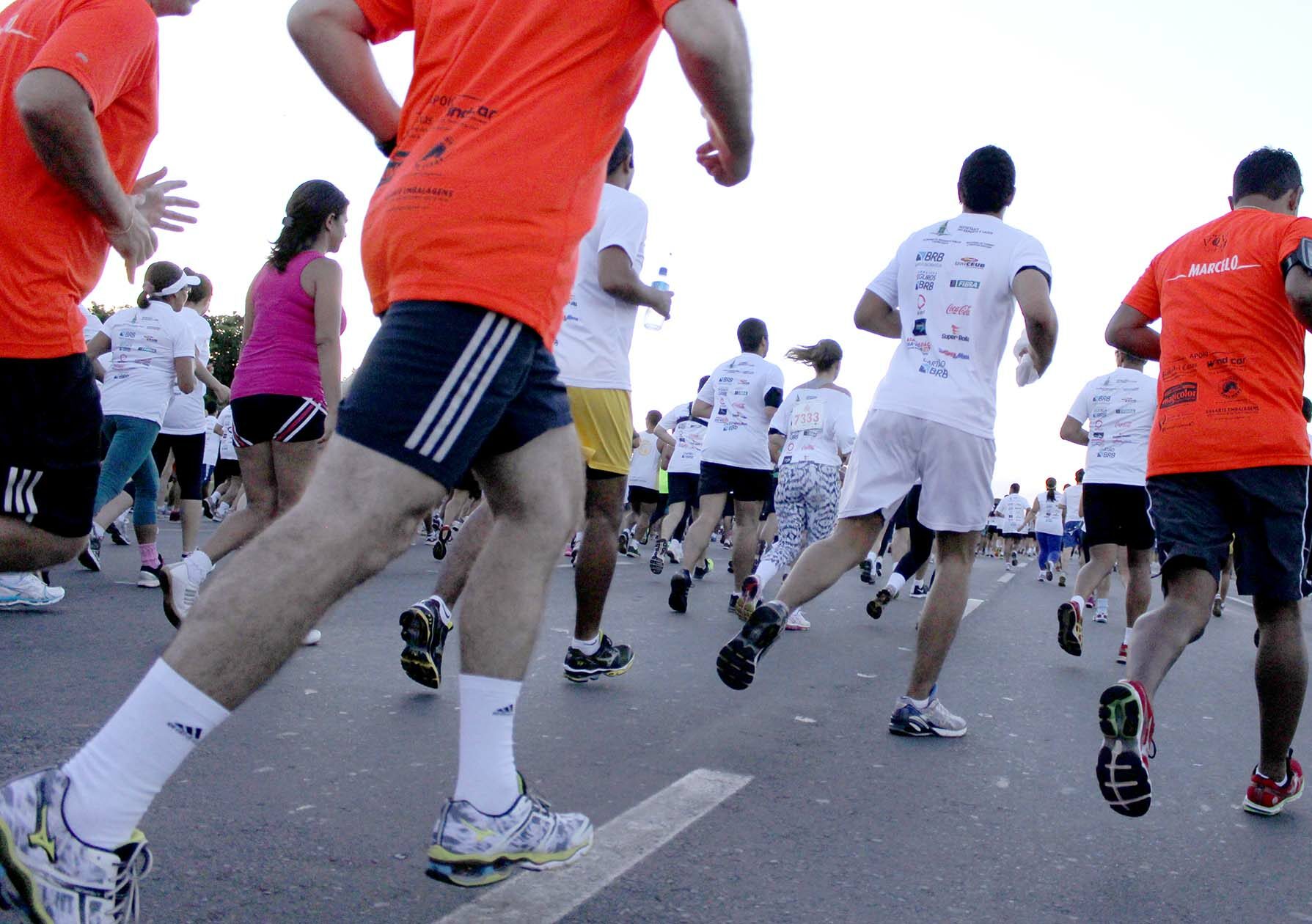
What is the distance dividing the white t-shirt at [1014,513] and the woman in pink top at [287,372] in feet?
98.4

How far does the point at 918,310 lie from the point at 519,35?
269 cm

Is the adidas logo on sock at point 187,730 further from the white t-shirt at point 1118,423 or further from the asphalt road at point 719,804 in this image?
the white t-shirt at point 1118,423

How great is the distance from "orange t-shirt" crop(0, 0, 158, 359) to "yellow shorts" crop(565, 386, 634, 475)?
2.06 m

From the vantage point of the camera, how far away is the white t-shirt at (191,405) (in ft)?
23.9

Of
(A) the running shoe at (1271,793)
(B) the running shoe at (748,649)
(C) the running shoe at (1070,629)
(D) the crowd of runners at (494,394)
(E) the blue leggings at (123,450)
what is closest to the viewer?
(D) the crowd of runners at (494,394)

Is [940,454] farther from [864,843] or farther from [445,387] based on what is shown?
[445,387]

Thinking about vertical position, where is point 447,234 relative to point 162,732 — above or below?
above

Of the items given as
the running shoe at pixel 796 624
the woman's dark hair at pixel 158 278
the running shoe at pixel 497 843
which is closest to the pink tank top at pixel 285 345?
the woman's dark hair at pixel 158 278

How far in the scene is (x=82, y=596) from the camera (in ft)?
21.0

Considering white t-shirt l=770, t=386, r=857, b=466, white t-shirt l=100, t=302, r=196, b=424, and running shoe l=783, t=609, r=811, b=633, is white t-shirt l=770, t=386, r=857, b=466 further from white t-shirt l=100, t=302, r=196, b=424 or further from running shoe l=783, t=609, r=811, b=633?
white t-shirt l=100, t=302, r=196, b=424

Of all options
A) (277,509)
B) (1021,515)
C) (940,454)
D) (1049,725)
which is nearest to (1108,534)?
(1049,725)

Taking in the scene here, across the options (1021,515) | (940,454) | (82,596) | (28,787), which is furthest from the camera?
(1021,515)

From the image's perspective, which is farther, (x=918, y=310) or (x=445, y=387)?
(x=918, y=310)

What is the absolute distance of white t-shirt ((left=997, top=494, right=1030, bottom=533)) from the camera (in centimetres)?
3317
